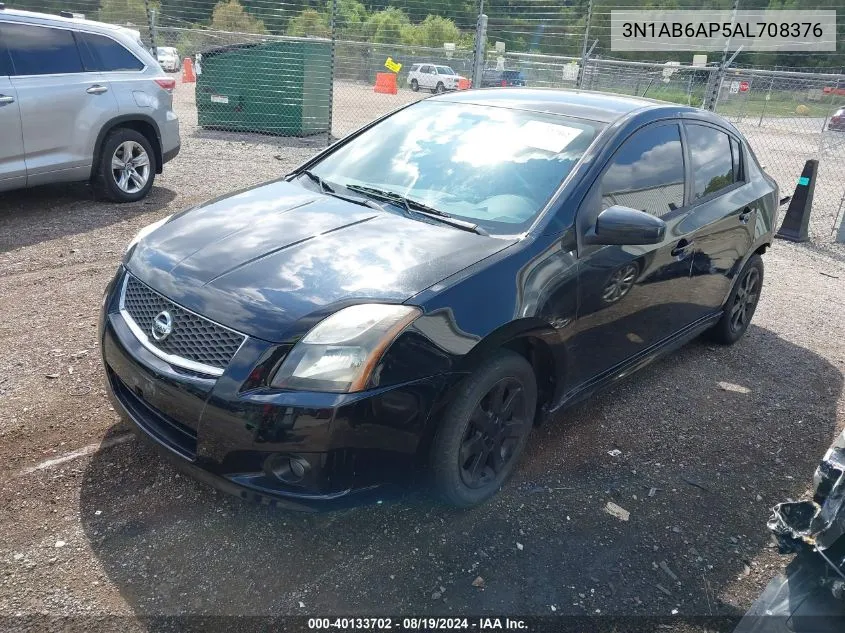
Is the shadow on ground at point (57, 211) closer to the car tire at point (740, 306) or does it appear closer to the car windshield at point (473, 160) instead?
the car windshield at point (473, 160)

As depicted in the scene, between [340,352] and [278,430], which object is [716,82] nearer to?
[340,352]

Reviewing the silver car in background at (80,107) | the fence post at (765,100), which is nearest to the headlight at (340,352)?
the silver car in background at (80,107)

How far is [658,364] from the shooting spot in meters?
4.64

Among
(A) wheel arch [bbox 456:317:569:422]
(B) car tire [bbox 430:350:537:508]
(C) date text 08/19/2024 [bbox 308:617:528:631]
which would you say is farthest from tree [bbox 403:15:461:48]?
(C) date text 08/19/2024 [bbox 308:617:528:631]

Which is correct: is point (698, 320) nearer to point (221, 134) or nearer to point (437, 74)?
point (221, 134)

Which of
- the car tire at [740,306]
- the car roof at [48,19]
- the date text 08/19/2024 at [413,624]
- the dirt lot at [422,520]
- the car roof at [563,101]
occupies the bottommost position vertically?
the date text 08/19/2024 at [413,624]

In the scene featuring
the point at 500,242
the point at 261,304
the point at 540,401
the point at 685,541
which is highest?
the point at 500,242

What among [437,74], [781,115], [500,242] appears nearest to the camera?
[500,242]

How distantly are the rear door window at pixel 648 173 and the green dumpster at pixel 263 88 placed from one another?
9.64 m

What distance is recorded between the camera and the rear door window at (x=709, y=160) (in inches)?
157

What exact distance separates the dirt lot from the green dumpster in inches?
346

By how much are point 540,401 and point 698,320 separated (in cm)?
167

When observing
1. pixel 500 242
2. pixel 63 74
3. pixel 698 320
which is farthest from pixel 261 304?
pixel 63 74

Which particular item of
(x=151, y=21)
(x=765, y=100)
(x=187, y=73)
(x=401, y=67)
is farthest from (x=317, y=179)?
(x=187, y=73)
